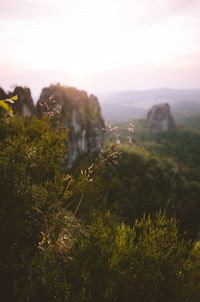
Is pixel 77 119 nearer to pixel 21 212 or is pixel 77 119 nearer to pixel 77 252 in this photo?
pixel 21 212

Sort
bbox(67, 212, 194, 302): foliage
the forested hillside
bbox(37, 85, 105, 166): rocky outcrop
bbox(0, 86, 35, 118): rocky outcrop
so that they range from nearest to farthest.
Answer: the forested hillside
bbox(67, 212, 194, 302): foliage
bbox(0, 86, 35, 118): rocky outcrop
bbox(37, 85, 105, 166): rocky outcrop

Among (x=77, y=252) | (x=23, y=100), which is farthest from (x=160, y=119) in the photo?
(x=77, y=252)

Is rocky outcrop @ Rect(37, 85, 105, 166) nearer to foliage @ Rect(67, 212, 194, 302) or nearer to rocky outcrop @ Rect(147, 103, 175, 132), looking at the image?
foliage @ Rect(67, 212, 194, 302)

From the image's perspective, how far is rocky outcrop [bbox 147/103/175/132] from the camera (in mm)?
111250

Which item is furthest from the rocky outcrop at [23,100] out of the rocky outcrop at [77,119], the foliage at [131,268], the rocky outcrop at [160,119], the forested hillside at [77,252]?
the rocky outcrop at [160,119]

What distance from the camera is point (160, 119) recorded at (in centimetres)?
11212

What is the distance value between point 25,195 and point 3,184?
1.79 ft

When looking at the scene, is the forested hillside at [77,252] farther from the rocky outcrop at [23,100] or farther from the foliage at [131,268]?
the rocky outcrop at [23,100]

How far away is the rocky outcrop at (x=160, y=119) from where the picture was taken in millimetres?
111250

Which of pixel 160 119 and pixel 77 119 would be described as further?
pixel 160 119

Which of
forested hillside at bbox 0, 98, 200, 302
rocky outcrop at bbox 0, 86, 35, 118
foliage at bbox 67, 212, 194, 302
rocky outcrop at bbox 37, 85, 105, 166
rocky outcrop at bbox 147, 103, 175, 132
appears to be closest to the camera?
forested hillside at bbox 0, 98, 200, 302

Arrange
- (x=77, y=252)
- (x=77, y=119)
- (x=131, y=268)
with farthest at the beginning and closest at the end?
(x=77, y=119) < (x=77, y=252) < (x=131, y=268)

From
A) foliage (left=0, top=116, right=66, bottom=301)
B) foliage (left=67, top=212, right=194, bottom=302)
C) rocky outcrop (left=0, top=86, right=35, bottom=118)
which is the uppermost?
rocky outcrop (left=0, top=86, right=35, bottom=118)

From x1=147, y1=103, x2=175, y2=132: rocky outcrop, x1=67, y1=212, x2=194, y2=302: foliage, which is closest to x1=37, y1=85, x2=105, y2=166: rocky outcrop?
x1=67, y1=212, x2=194, y2=302: foliage
